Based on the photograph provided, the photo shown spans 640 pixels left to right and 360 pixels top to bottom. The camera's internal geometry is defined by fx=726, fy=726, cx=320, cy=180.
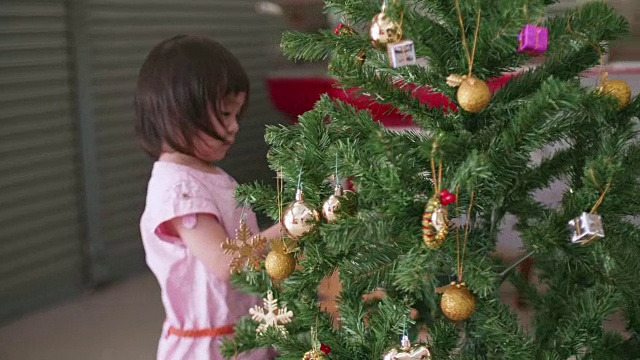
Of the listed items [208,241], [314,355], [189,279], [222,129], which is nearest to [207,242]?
[208,241]

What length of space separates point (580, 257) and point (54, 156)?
184 centimetres

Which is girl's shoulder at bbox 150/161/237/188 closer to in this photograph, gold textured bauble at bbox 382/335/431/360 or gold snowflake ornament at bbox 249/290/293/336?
gold snowflake ornament at bbox 249/290/293/336

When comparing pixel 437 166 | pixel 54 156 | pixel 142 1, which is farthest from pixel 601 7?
pixel 142 1

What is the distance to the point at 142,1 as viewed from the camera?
99.0 inches

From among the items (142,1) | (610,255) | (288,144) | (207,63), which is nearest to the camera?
(610,255)

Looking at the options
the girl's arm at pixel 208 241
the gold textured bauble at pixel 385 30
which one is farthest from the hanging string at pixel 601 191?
the girl's arm at pixel 208 241

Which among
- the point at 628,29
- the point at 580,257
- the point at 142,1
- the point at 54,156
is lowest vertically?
the point at 54,156

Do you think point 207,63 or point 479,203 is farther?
point 207,63

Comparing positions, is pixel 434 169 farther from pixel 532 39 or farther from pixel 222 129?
pixel 222 129

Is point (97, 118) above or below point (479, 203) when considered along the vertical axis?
below

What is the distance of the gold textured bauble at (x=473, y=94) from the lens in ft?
2.29

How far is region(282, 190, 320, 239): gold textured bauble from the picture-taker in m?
0.78

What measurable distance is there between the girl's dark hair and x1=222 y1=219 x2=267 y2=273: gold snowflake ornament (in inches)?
13.8

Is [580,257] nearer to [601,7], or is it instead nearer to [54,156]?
[601,7]
